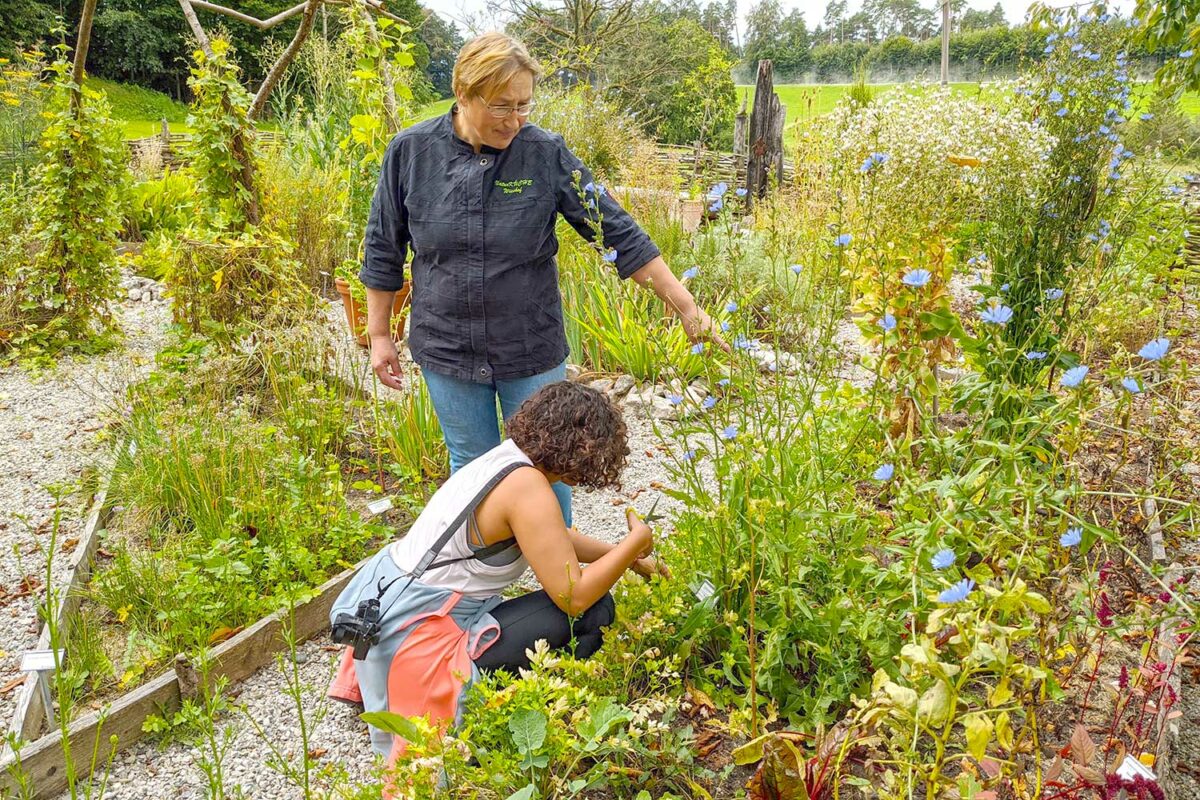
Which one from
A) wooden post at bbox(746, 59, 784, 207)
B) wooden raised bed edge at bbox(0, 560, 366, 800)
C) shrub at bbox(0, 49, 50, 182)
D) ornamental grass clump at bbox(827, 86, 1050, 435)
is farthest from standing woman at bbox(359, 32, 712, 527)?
shrub at bbox(0, 49, 50, 182)

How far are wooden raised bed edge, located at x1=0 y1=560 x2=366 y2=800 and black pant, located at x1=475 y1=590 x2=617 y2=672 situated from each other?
1.75ft

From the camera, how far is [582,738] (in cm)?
181

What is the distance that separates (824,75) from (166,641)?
3997cm

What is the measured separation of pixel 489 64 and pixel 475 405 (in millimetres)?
995

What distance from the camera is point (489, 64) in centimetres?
214

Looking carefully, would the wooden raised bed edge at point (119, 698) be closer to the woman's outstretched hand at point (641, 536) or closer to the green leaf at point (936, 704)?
the woman's outstretched hand at point (641, 536)

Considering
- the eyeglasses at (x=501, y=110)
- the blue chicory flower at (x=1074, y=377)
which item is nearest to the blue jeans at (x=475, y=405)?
the eyeglasses at (x=501, y=110)

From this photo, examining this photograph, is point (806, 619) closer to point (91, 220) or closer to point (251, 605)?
point (251, 605)

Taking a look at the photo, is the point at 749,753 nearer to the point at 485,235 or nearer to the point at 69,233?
the point at 485,235

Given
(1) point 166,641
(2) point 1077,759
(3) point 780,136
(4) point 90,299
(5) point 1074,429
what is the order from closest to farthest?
(2) point 1077,759, (5) point 1074,429, (1) point 166,641, (4) point 90,299, (3) point 780,136

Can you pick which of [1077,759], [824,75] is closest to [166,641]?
[1077,759]

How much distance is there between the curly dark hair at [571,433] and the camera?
6.83 feet

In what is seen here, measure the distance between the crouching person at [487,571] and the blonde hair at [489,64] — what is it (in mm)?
807

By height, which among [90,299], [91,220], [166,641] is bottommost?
[166,641]
